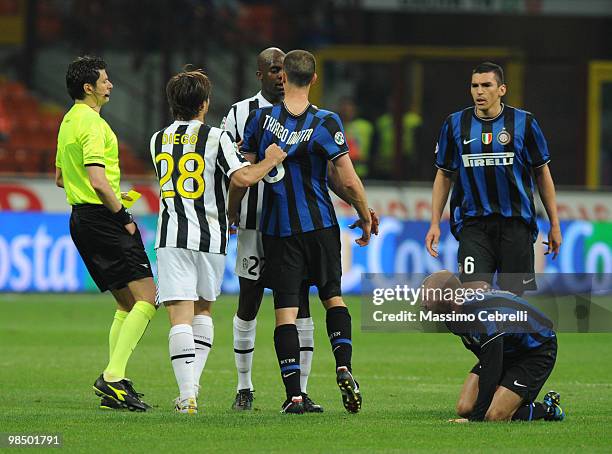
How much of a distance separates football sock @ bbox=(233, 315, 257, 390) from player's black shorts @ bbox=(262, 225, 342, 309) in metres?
0.51

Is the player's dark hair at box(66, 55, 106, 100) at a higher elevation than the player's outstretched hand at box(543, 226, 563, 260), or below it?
higher

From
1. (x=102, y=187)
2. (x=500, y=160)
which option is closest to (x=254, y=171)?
(x=102, y=187)

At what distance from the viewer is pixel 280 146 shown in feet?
25.9

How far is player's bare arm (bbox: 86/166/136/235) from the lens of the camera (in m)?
8.20

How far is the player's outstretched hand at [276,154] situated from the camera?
7.77 meters

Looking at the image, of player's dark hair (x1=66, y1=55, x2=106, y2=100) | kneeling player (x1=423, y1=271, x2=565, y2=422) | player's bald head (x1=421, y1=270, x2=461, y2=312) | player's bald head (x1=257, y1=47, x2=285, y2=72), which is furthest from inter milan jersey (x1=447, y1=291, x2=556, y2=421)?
player's dark hair (x1=66, y1=55, x2=106, y2=100)

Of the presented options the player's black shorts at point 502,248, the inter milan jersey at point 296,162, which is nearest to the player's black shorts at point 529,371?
the player's black shorts at point 502,248

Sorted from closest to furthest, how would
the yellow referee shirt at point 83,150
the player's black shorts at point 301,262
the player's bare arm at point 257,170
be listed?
the player's bare arm at point 257,170 → the player's black shorts at point 301,262 → the yellow referee shirt at point 83,150

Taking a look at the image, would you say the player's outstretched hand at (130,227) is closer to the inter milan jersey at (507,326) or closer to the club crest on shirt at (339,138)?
the club crest on shirt at (339,138)

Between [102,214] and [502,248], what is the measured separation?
93.0 inches

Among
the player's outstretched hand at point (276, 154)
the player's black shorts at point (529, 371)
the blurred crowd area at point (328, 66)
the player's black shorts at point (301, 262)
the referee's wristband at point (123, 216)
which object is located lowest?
the player's black shorts at point (529, 371)

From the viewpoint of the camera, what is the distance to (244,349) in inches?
333

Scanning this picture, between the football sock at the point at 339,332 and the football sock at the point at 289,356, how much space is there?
21cm

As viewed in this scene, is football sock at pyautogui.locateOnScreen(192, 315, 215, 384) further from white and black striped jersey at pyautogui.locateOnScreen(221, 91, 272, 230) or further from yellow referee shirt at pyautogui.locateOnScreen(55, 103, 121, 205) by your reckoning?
yellow referee shirt at pyautogui.locateOnScreen(55, 103, 121, 205)
